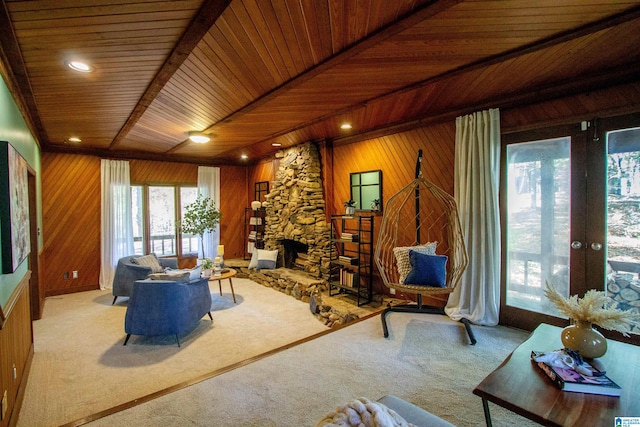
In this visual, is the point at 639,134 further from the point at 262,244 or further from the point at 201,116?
the point at 262,244

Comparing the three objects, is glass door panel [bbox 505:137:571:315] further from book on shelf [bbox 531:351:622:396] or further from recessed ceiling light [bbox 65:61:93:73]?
recessed ceiling light [bbox 65:61:93:73]

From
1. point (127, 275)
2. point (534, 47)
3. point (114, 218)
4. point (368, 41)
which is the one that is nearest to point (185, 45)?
point (368, 41)

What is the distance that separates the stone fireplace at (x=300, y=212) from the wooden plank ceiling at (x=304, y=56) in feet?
5.45

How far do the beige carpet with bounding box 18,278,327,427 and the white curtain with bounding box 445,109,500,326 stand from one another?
1887 mm

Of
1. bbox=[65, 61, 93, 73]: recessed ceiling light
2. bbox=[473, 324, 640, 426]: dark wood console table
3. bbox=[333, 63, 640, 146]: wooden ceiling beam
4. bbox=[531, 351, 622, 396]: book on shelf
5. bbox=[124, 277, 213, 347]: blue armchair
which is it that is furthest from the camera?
bbox=[124, 277, 213, 347]: blue armchair

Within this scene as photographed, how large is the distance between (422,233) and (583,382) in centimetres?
264

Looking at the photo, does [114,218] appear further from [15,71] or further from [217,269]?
[15,71]

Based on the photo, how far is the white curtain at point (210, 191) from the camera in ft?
23.3

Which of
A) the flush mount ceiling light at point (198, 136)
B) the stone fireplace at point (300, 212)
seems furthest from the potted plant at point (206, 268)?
the flush mount ceiling light at point (198, 136)

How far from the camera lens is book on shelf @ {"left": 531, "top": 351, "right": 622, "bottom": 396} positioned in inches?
60.4

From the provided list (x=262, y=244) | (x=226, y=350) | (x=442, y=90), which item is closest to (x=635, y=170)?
(x=442, y=90)

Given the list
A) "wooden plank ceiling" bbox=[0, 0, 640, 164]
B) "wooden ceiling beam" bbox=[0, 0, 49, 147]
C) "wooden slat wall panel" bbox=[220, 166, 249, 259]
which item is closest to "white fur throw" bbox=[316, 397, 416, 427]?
"wooden plank ceiling" bbox=[0, 0, 640, 164]

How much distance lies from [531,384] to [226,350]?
279 centimetres

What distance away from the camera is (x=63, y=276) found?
555 centimetres
